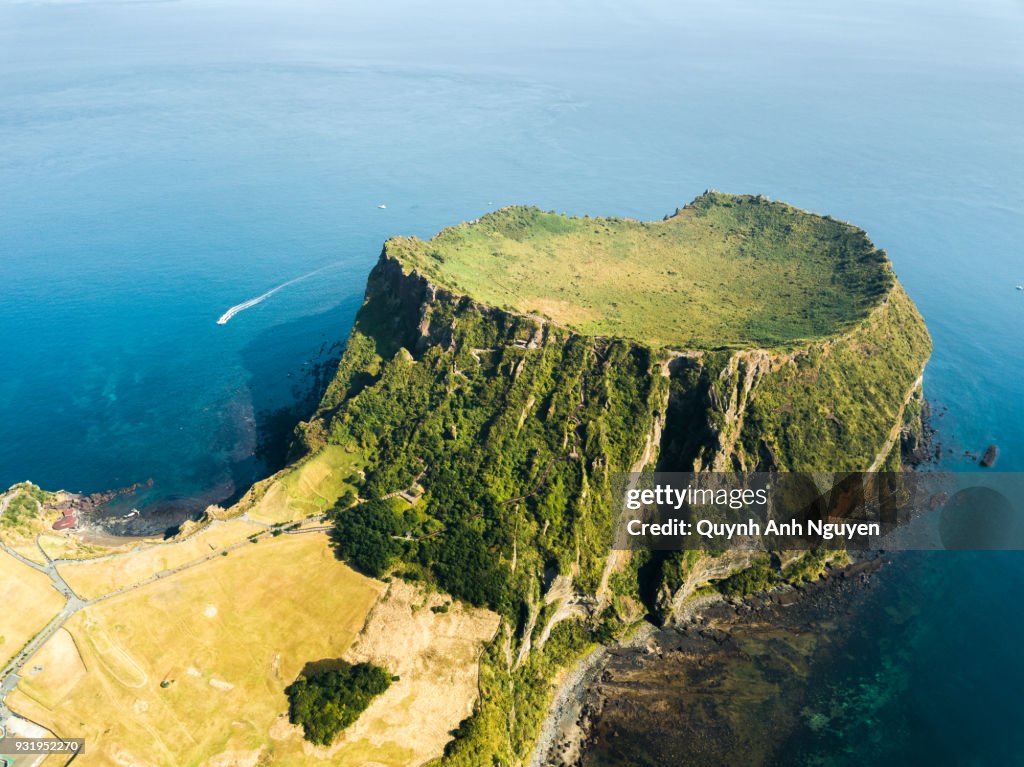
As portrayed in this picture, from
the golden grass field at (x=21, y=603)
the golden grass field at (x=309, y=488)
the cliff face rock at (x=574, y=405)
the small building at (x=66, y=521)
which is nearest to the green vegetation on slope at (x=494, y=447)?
the cliff face rock at (x=574, y=405)

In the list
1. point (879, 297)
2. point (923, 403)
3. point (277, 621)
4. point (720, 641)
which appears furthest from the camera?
point (923, 403)

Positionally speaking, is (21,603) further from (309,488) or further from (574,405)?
(574,405)

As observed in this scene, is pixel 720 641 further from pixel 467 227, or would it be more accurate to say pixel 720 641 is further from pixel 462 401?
pixel 467 227

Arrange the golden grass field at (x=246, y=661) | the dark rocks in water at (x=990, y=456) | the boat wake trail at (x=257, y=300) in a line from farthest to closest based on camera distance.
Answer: the boat wake trail at (x=257, y=300)
the dark rocks in water at (x=990, y=456)
the golden grass field at (x=246, y=661)

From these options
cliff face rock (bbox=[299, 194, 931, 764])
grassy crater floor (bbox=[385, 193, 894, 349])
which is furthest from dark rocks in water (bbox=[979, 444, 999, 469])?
grassy crater floor (bbox=[385, 193, 894, 349])

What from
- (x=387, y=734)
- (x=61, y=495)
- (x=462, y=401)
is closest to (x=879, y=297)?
(x=462, y=401)

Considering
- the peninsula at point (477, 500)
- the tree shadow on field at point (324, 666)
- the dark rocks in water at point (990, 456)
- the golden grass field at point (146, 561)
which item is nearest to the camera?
the peninsula at point (477, 500)

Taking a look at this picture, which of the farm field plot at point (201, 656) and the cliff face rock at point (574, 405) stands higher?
the cliff face rock at point (574, 405)

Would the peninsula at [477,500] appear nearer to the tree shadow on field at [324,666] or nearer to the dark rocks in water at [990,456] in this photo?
the tree shadow on field at [324,666]
